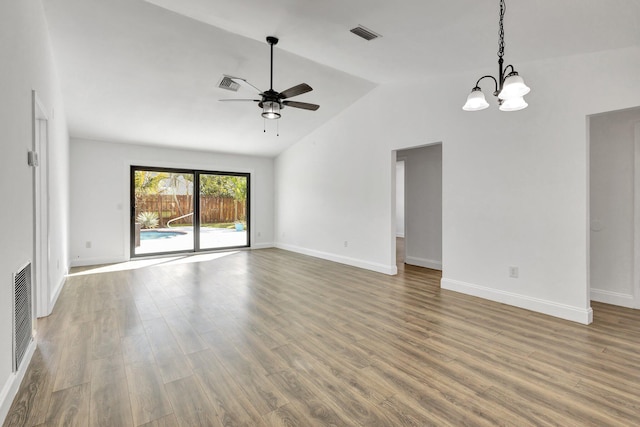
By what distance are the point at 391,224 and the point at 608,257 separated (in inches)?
107

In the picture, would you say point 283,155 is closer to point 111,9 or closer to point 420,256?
point 420,256

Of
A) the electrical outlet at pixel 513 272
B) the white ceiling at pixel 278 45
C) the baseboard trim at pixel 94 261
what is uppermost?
the white ceiling at pixel 278 45

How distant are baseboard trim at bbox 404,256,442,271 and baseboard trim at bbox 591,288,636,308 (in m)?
2.24

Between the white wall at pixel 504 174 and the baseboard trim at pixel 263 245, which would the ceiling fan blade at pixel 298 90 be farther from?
the baseboard trim at pixel 263 245

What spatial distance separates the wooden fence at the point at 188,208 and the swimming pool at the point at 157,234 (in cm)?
17

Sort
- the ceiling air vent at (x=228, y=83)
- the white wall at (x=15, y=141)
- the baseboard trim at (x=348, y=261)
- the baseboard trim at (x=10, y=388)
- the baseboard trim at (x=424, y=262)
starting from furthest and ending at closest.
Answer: the baseboard trim at (x=424, y=262) → the baseboard trim at (x=348, y=261) → the ceiling air vent at (x=228, y=83) → the white wall at (x=15, y=141) → the baseboard trim at (x=10, y=388)

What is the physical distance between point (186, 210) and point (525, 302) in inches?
263

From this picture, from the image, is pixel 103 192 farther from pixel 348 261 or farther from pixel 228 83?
pixel 348 261

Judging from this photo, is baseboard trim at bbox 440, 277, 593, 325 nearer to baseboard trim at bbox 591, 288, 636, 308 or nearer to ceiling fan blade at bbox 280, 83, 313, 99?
baseboard trim at bbox 591, 288, 636, 308

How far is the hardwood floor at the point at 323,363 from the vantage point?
1.79m

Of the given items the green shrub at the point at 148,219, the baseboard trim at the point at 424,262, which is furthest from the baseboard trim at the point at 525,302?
the green shrub at the point at 148,219

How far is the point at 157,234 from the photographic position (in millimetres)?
6961

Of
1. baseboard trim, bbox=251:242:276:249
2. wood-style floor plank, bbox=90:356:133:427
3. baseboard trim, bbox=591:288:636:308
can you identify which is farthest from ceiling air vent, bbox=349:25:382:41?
baseboard trim, bbox=251:242:276:249

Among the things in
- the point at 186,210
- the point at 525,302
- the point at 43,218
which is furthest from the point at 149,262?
the point at 525,302
